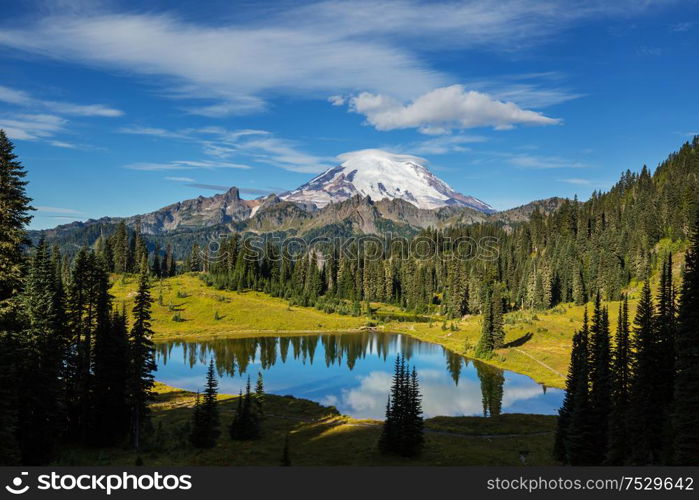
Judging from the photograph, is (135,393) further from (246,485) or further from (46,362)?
(246,485)

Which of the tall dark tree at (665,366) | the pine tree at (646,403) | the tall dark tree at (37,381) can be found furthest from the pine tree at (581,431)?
the tall dark tree at (37,381)

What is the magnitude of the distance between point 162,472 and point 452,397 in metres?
67.1

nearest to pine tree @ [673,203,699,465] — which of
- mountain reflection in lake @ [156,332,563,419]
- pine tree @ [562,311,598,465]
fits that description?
pine tree @ [562,311,598,465]

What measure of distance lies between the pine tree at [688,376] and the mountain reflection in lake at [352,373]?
43.6 m

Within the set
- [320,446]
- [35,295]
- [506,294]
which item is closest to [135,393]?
[35,295]

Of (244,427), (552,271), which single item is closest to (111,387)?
(244,427)

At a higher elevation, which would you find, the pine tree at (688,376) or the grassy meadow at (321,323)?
the pine tree at (688,376)

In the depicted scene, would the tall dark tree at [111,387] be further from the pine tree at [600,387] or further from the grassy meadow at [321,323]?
the grassy meadow at [321,323]

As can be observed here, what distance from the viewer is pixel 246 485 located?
16734 mm

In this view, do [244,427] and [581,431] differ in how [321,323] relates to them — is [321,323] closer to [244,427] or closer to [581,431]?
[244,427]

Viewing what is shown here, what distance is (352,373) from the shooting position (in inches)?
3794

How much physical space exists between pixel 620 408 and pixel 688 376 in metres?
13.8

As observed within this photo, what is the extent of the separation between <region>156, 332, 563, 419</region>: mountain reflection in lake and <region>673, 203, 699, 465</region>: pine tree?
43.6m

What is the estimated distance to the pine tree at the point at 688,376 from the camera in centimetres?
2644
